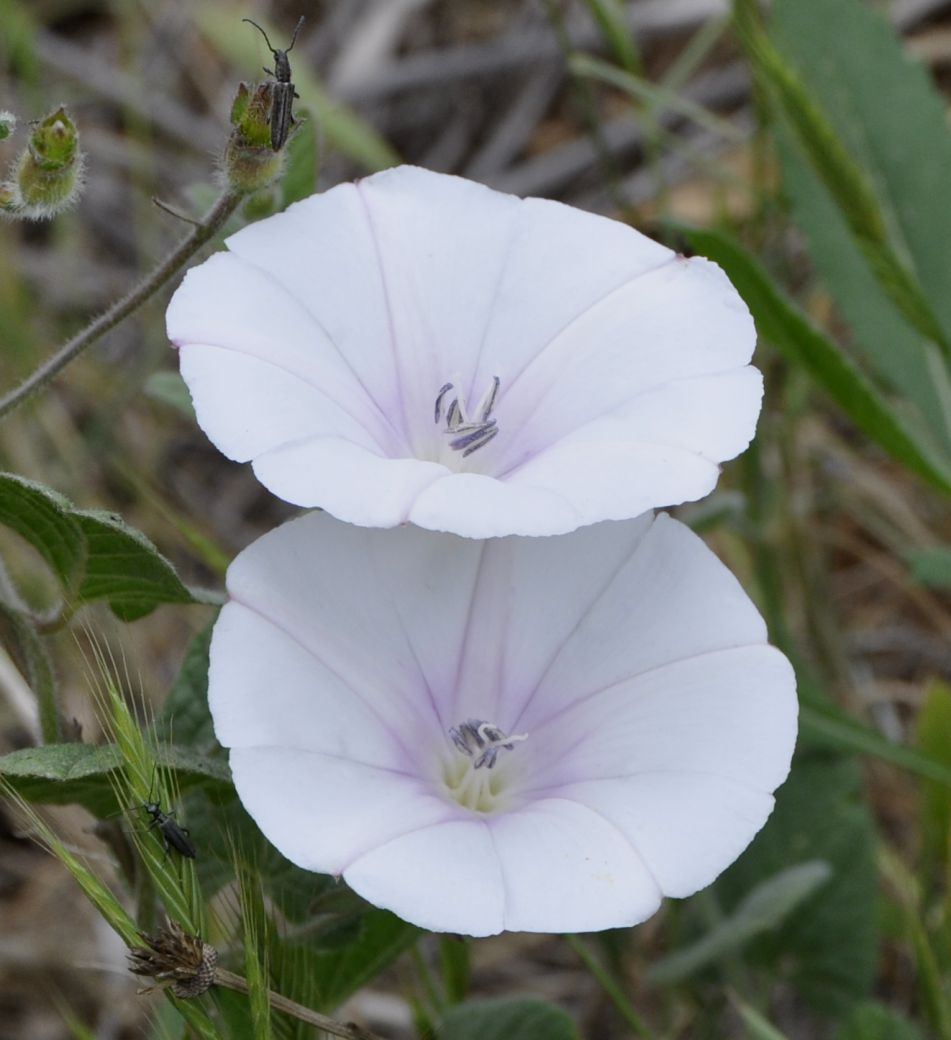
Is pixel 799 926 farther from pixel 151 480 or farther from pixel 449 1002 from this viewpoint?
pixel 151 480

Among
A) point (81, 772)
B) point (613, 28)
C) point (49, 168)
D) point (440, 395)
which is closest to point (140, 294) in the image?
point (49, 168)

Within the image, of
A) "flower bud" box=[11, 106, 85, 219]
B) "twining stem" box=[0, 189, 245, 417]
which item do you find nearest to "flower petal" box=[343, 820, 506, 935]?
"twining stem" box=[0, 189, 245, 417]

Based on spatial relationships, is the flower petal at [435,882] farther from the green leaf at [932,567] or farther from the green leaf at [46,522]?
the green leaf at [932,567]

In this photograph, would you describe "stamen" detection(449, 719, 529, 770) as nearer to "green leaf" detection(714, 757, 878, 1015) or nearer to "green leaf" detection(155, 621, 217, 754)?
"green leaf" detection(155, 621, 217, 754)

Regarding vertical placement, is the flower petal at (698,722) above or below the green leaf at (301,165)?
below

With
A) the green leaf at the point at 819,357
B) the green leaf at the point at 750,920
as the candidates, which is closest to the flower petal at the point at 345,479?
the green leaf at the point at 819,357

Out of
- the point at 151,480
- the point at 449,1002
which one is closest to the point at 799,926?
the point at 449,1002

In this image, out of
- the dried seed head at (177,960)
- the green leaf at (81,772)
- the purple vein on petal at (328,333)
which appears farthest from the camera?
the purple vein on petal at (328,333)

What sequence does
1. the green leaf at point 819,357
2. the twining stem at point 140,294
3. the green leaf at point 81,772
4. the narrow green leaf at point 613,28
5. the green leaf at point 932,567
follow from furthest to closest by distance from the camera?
the narrow green leaf at point 613,28 < the green leaf at point 932,567 < the green leaf at point 819,357 < the twining stem at point 140,294 < the green leaf at point 81,772
